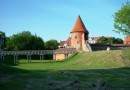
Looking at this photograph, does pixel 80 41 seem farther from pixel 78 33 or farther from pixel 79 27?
pixel 79 27

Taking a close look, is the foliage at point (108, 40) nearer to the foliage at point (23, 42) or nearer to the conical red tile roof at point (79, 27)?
the foliage at point (23, 42)

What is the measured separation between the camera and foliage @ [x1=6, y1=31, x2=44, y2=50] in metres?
88.3

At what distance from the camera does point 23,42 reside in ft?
293

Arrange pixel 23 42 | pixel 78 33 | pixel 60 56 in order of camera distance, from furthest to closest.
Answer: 1. pixel 23 42
2. pixel 78 33
3. pixel 60 56

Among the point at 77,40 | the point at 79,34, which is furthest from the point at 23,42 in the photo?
the point at 79,34

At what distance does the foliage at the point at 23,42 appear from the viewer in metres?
88.3

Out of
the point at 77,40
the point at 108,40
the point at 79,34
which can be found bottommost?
the point at 77,40

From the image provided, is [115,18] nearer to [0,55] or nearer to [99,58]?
[99,58]

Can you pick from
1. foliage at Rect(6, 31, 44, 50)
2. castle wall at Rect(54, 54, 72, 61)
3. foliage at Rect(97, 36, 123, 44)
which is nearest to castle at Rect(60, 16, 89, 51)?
castle wall at Rect(54, 54, 72, 61)

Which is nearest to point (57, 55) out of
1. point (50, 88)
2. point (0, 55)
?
point (0, 55)

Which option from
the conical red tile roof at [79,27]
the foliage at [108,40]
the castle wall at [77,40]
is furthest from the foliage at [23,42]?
the foliage at [108,40]

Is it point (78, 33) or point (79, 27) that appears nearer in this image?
point (78, 33)

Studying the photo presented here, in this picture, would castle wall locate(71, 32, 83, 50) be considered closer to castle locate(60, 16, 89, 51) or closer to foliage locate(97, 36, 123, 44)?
castle locate(60, 16, 89, 51)

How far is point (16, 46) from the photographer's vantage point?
87.6 m
